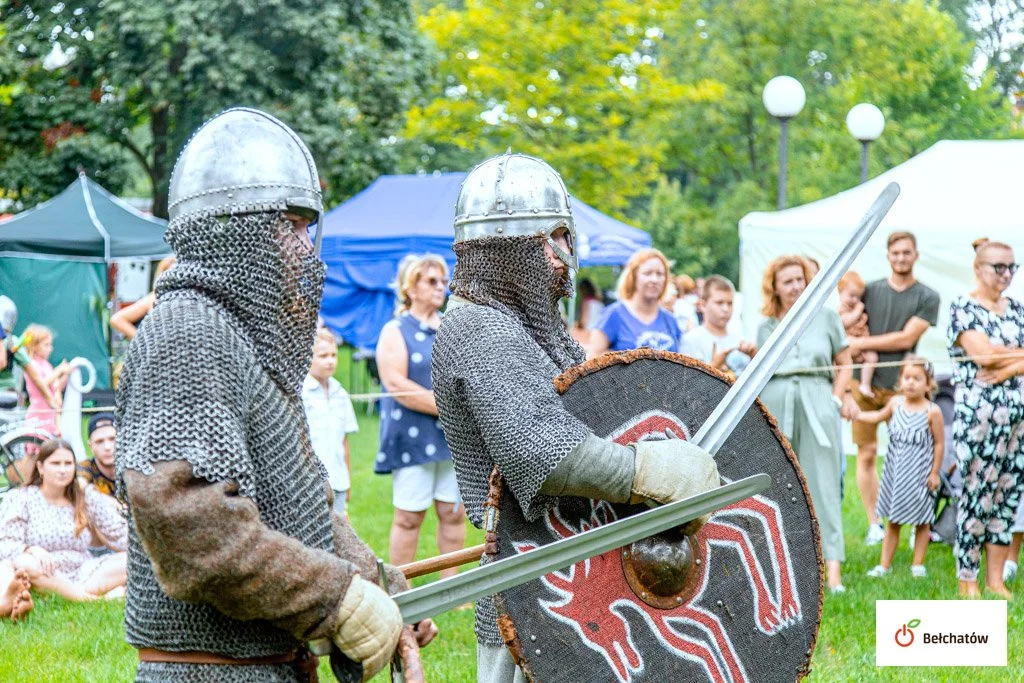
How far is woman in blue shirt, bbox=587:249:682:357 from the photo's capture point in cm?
675

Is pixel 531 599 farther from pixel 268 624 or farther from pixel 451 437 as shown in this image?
pixel 268 624

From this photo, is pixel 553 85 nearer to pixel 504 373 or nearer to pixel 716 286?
pixel 716 286

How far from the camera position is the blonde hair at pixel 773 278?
21.2 ft

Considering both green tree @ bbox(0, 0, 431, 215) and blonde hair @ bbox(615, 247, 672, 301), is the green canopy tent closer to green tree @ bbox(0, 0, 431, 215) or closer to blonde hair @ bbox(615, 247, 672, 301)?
blonde hair @ bbox(615, 247, 672, 301)

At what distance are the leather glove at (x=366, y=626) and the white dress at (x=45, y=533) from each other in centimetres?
485

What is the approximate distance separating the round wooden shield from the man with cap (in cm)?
469

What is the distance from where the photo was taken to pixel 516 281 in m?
3.19

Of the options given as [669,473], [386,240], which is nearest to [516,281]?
[669,473]

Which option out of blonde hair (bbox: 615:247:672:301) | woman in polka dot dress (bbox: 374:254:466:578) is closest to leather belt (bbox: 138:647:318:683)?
woman in polka dot dress (bbox: 374:254:466:578)

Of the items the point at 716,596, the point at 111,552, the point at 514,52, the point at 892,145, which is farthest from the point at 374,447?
the point at 892,145

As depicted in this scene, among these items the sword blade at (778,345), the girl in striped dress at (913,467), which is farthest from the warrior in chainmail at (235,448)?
the girl in striped dress at (913,467)

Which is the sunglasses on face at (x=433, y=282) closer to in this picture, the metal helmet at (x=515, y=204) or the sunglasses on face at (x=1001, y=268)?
the sunglasses on face at (x=1001, y=268)

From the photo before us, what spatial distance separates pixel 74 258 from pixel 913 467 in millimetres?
7049

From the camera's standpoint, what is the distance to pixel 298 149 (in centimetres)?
235
